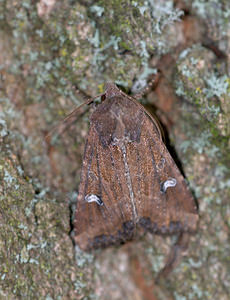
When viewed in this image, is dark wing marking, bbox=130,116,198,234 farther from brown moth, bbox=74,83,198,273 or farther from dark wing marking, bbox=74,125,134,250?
dark wing marking, bbox=74,125,134,250

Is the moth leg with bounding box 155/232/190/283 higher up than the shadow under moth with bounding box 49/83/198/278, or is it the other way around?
the shadow under moth with bounding box 49/83/198/278

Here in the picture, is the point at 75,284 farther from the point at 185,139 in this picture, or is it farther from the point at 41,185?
the point at 185,139

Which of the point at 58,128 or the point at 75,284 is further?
the point at 58,128

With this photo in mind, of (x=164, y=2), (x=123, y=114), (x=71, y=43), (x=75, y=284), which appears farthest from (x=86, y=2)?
(x=75, y=284)

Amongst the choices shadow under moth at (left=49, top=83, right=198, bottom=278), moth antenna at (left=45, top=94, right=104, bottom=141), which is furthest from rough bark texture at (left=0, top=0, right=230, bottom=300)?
shadow under moth at (left=49, top=83, right=198, bottom=278)

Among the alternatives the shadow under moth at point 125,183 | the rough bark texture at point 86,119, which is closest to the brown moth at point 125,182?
the shadow under moth at point 125,183
